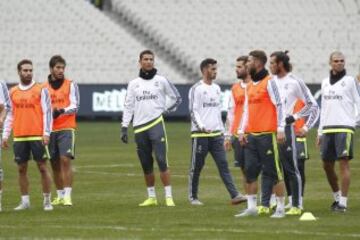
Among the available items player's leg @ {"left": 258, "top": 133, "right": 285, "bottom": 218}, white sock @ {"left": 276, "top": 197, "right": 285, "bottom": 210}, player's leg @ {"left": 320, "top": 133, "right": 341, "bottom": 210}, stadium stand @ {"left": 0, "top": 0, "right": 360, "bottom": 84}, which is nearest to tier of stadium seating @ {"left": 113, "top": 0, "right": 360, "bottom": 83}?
stadium stand @ {"left": 0, "top": 0, "right": 360, "bottom": 84}

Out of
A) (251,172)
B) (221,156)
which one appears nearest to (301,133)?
(251,172)

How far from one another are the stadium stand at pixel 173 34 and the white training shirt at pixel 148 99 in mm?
33559

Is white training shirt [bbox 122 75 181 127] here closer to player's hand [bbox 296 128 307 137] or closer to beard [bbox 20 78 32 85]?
beard [bbox 20 78 32 85]

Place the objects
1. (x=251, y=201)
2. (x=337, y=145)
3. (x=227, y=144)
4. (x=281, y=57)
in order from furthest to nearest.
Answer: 1. (x=227, y=144)
2. (x=337, y=145)
3. (x=281, y=57)
4. (x=251, y=201)

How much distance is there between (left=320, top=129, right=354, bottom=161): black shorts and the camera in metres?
17.4

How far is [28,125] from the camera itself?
59.8ft

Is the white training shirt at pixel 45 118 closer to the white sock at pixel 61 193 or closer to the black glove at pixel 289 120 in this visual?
the white sock at pixel 61 193

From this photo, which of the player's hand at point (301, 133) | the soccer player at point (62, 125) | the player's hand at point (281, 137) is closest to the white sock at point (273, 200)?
the player's hand at point (301, 133)

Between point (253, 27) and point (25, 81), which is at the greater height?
point (253, 27)

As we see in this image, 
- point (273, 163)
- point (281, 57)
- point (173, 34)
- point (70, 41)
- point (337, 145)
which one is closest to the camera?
point (273, 163)

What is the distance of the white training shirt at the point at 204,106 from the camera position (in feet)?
64.2

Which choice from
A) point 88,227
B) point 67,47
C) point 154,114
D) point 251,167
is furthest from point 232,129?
point 67,47

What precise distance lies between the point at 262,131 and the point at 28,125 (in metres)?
3.69

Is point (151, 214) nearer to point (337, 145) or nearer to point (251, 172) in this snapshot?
point (251, 172)
